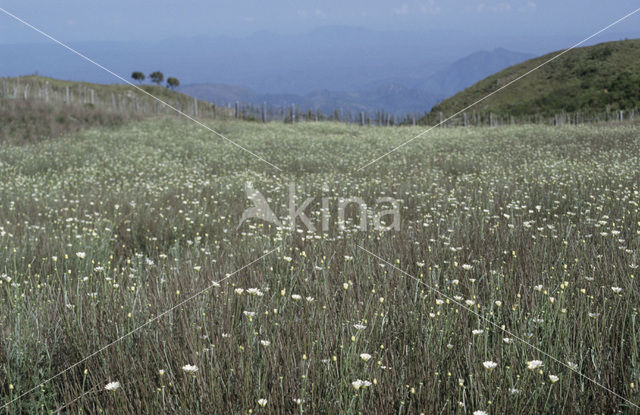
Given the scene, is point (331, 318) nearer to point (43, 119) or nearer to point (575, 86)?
point (43, 119)

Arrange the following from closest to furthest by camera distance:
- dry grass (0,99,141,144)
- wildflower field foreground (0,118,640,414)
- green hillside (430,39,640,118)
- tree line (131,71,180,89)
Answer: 1. wildflower field foreground (0,118,640,414)
2. dry grass (0,99,141,144)
3. green hillside (430,39,640,118)
4. tree line (131,71,180,89)

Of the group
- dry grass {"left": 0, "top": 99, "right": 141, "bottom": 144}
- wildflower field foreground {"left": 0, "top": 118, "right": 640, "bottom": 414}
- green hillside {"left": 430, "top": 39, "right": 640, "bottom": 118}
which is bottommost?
Result: wildflower field foreground {"left": 0, "top": 118, "right": 640, "bottom": 414}

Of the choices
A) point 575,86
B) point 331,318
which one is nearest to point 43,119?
point 331,318

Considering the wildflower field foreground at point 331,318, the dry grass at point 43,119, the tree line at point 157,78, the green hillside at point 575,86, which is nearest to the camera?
the wildflower field foreground at point 331,318

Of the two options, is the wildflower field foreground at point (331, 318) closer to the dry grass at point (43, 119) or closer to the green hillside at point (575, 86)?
the dry grass at point (43, 119)

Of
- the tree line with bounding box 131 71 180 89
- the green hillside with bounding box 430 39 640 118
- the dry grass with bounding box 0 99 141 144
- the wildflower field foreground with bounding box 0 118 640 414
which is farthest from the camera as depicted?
the tree line with bounding box 131 71 180 89

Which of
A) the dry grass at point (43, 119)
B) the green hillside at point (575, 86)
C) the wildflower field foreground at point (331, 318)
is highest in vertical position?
the green hillside at point (575, 86)

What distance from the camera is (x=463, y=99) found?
81562 mm

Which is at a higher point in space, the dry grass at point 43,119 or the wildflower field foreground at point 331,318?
the dry grass at point 43,119

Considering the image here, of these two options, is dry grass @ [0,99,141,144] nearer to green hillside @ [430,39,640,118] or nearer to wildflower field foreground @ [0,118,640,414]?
wildflower field foreground @ [0,118,640,414]

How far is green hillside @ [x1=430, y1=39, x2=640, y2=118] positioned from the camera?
57.4m

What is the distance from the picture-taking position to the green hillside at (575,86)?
57406mm

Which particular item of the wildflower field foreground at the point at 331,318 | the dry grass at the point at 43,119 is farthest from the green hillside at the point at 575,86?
the wildflower field foreground at the point at 331,318

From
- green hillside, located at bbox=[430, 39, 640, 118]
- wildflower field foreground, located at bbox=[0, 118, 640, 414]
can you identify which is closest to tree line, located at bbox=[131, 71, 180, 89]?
green hillside, located at bbox=[430, 39, 640, 118]
